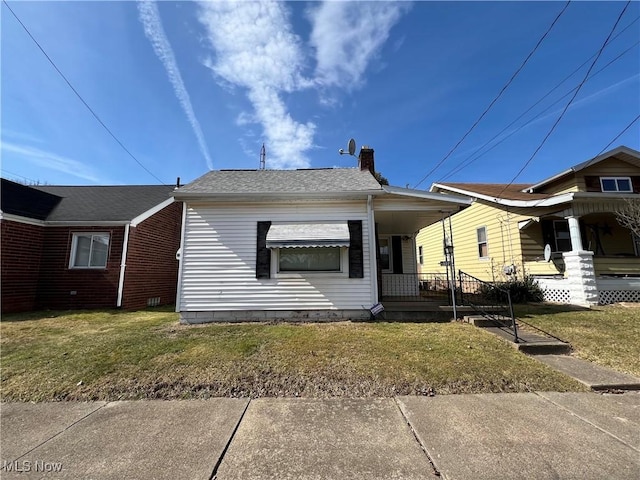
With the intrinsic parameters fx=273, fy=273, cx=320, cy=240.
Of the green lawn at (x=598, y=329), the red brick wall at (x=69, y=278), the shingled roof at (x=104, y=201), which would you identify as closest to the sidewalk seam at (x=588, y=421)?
the green lawn at (x=598, y=329)

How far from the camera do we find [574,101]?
341 inches

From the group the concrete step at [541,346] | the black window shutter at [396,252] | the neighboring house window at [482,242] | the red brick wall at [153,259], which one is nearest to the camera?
the concrete step at [541,346]

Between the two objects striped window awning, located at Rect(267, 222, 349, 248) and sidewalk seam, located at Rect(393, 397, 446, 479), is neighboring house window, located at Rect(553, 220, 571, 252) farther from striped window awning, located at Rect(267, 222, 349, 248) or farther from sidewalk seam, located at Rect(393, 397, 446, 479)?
sidewalk seam, located at Rect(393, 397, 446, 479)

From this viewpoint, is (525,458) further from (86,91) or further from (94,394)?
(86,91)

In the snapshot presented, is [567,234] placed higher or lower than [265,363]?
higher

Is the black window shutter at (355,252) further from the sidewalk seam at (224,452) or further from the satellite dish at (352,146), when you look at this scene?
the satellite dish at (352,146)

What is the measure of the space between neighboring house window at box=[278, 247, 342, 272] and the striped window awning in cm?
55

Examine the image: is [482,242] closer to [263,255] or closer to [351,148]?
[351,148]

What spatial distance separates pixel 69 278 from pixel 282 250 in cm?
895

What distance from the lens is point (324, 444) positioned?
2.78 meters

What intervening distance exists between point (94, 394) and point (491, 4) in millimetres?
12921

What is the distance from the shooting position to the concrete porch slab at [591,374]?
4000 mm

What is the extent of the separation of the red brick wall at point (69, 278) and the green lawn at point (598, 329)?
45.7ft

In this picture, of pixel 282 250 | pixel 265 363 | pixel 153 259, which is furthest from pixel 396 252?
pixel 153 259
